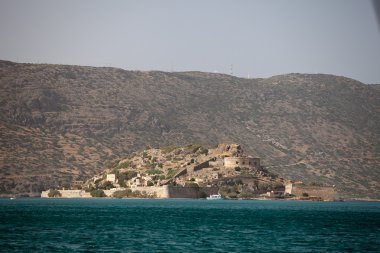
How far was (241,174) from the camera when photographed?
566ft

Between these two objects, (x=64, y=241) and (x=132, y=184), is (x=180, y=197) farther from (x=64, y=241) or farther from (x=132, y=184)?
(x=64, y=241)

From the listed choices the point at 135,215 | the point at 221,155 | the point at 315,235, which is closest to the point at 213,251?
the point at 315,235

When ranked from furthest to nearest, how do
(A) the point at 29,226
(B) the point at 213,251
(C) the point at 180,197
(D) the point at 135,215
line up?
1. (C) the point at 180,197
2. (D) the point at 135,215
3. (A) the point at 29,226
4. (B) the point at 213,251

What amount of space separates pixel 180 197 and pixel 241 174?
561 inches

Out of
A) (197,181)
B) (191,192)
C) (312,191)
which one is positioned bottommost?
(191,192)

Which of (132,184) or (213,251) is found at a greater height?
(132,184)

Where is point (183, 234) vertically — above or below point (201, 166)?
below

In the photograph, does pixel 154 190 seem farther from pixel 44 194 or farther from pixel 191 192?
pixel 44 194

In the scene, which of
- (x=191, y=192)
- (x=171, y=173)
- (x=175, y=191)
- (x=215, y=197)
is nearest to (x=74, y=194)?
(x=171, y=173)

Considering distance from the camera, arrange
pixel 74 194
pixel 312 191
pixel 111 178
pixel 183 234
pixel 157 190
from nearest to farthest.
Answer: pixel 183 234, pixel 157 190, pixel 312 191, pixel 74 194, pixel 111 178

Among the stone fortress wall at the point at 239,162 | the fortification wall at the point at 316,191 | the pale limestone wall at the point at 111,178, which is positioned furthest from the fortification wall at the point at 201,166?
the fortification wall at the point at 316,191

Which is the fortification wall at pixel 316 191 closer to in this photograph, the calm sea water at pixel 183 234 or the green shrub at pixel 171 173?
the green shrub at pixel 171 173

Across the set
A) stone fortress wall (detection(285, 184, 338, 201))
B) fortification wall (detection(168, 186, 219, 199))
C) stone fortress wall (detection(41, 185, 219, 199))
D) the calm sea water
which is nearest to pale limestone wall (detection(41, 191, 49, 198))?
stone fortress wall (detection(41, 185, 219, 199))

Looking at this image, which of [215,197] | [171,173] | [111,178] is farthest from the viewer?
[111,178]
